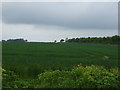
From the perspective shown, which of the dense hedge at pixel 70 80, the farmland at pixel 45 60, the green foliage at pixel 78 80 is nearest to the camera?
the dense hedge at pixel 70 80

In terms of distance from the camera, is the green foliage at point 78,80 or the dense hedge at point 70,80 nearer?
the dense hedge at point 70,80

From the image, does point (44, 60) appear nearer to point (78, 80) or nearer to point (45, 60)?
point (45, 60)

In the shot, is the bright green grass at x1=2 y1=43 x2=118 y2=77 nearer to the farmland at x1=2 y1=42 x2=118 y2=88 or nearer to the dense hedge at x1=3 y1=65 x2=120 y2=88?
the farmland at x1=2 y1=42 x2=118 y2=88

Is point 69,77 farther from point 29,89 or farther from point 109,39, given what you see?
point 109,39

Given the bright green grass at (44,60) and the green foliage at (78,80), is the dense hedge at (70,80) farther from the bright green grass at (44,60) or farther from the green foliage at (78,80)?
the bright green grass at (44,60)

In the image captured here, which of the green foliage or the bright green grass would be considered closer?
the green foliage

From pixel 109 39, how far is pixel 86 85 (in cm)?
6633

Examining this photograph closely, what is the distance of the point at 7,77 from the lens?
13.6 metres

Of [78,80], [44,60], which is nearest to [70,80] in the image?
[78,80]

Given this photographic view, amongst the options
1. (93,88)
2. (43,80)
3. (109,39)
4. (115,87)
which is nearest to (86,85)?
(93,88)

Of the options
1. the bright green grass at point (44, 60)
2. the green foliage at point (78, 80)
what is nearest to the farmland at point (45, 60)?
the bright green grass at point (44, 60)

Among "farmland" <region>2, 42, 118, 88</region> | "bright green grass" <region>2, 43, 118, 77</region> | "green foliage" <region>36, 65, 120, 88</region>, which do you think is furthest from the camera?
"bright green grass" <region>2, 43, 118, 77</region>

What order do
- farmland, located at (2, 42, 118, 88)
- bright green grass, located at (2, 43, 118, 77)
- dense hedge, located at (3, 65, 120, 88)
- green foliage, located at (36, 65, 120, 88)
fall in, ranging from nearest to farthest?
dense hedge, located at (3, 65, 120, 88) → green foliage, located at (36, 65, 120, 88) → farmland, located at (2, 42, 118, 88) → bright green grass, located at (2, 43, 118, 77)

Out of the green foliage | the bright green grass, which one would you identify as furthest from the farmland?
the green foliage
